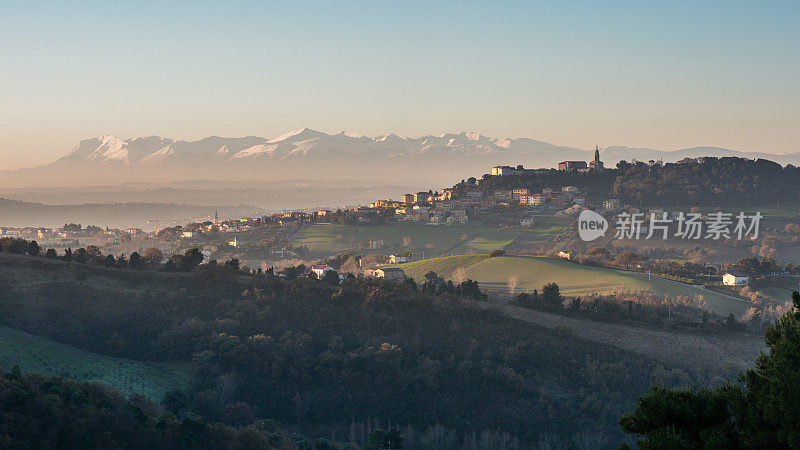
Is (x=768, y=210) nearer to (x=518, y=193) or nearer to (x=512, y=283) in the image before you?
(x=518, y=193)

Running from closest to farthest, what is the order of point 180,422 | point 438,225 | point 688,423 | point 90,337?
point 688,423, point 180,422, point 90,337, point 438,225

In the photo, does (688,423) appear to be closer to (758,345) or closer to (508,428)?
(508,428)

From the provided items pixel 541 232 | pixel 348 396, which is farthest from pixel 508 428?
pixel 541 232

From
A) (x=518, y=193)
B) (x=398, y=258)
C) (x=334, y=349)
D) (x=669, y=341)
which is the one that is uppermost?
(x=518, y=193)

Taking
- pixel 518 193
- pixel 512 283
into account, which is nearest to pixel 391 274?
pixel 512 283

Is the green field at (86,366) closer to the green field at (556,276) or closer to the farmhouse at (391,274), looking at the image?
the farmhouse at (391,274)

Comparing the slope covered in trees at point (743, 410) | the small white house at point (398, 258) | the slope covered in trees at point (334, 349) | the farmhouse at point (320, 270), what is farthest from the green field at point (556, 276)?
the slope covered in trees at point (743, 410)

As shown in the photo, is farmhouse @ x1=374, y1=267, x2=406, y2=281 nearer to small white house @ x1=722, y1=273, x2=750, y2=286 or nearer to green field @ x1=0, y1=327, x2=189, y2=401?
green field @ x1=0, y1=327, x2=189, y2=401
